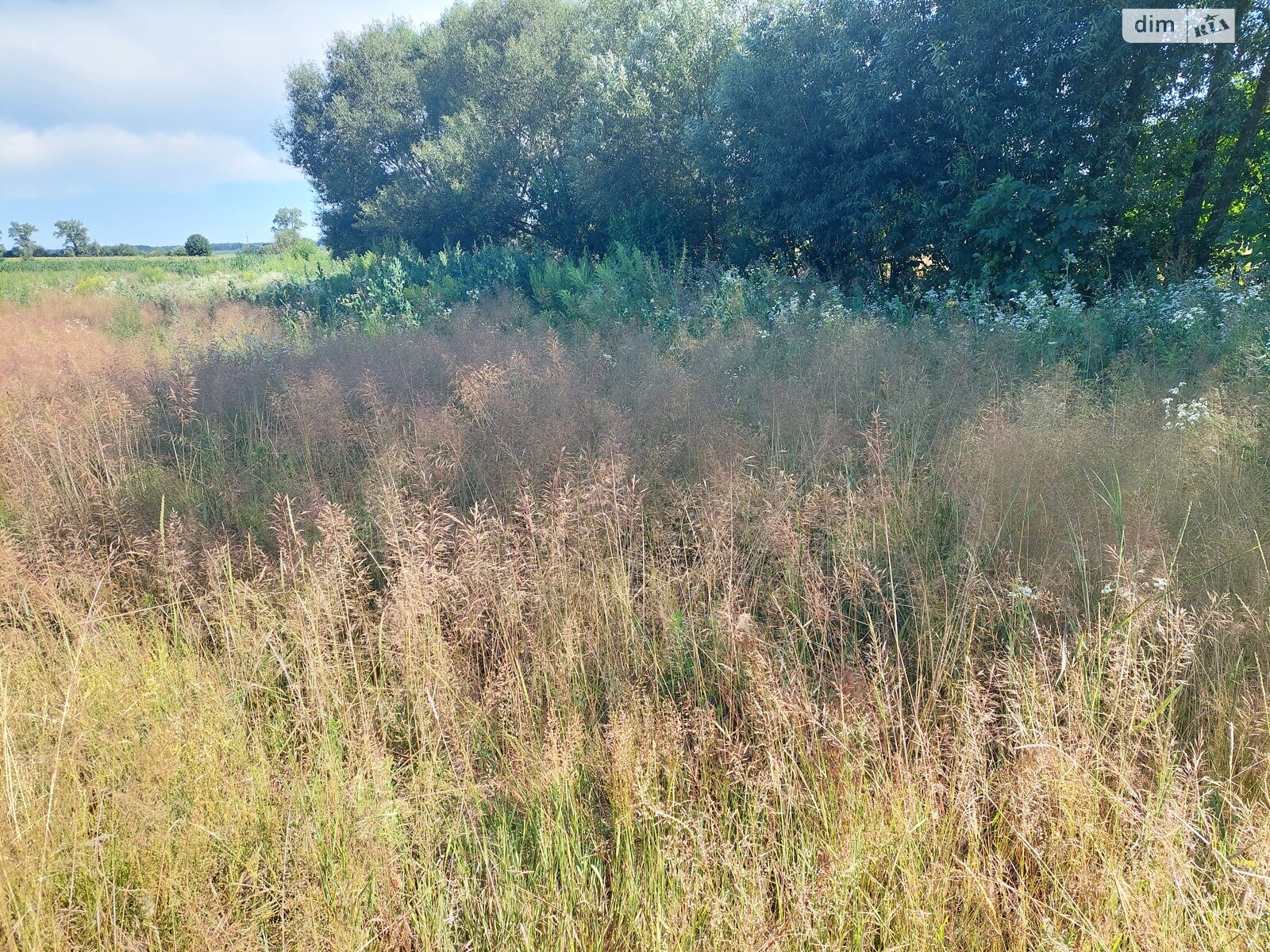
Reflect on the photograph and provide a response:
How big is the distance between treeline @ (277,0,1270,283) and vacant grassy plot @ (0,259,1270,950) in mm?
5170

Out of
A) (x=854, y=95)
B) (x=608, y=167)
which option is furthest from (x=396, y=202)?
(x=854, y=95)

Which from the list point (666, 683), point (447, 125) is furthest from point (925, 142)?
point (447, 125)

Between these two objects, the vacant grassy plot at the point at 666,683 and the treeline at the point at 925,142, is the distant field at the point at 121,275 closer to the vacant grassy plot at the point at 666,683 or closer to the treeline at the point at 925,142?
the treeline at the point at 925,142

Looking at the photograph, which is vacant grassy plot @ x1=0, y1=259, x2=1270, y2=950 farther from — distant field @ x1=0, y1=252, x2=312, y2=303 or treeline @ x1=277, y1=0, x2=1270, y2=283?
distant field @ x1=0, y1=252, x2=312, y2=303

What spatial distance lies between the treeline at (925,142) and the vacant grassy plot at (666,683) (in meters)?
5.17

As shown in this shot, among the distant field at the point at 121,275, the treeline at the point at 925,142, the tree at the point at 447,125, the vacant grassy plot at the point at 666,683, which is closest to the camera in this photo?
the vacant grassy plot at the point at 666,683

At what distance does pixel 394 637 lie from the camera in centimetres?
224

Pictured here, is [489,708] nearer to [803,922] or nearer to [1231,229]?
[803,922]

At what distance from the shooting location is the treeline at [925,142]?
24.7ft

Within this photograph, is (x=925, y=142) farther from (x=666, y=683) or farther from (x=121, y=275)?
(x=121, y=275)

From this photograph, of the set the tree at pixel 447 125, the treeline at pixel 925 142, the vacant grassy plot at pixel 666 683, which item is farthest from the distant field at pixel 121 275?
the vacant grassy plot at pixel 666 683

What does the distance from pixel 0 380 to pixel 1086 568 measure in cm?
785

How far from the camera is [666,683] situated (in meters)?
2.37

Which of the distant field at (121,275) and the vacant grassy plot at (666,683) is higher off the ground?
the distant field at (121,275)
